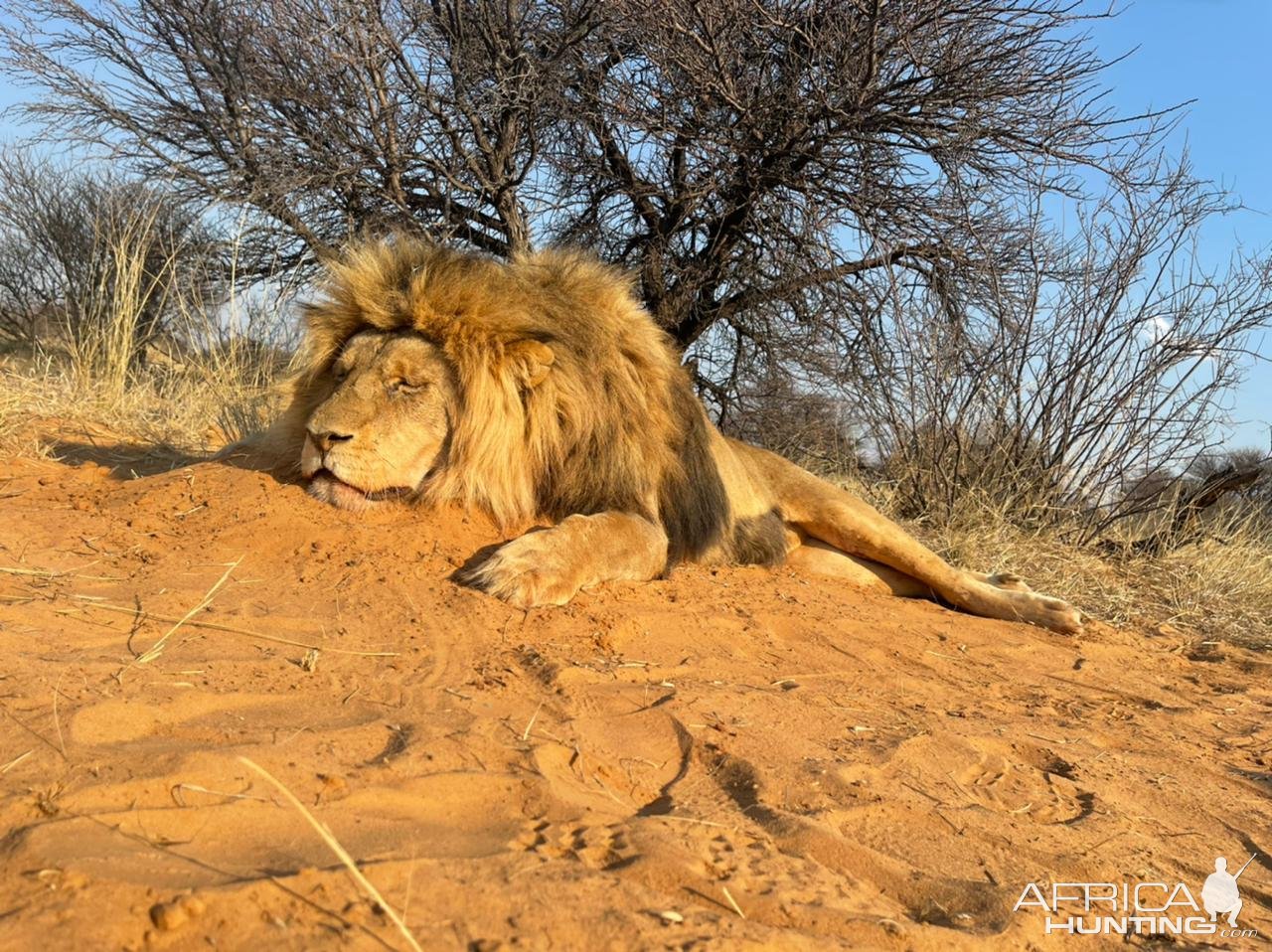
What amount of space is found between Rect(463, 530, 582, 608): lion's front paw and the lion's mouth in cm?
60

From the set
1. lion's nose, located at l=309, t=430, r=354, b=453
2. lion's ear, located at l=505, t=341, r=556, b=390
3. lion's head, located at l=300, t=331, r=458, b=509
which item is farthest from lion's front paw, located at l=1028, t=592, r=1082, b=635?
lion's nose, located at l=309, t=430, r=354, b=453

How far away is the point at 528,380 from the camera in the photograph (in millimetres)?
3939

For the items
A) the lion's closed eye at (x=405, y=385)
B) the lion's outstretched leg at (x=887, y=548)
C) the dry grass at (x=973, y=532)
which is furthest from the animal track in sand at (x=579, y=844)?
the dry grass at (x=973, y=532)

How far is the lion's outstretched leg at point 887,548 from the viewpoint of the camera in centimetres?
503

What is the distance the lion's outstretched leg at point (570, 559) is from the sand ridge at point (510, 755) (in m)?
0.08

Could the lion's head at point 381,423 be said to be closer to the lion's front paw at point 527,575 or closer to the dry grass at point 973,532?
the lion's front paw at point 527,575

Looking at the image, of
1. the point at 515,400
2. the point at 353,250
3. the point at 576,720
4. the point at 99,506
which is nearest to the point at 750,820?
the point at 576,720

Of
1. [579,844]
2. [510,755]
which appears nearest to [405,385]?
[510,755]

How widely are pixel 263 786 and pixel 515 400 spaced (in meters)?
2.41

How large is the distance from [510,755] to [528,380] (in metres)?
2.14

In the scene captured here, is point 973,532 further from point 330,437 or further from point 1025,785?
point 330,437

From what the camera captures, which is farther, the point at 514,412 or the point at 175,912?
the point at 514,412

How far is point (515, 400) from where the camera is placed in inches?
156

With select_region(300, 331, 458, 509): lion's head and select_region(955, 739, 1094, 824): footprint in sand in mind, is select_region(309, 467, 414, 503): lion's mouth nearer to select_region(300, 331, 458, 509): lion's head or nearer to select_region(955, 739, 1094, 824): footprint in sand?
select_region(300, 331, 458, 509): lion's head
